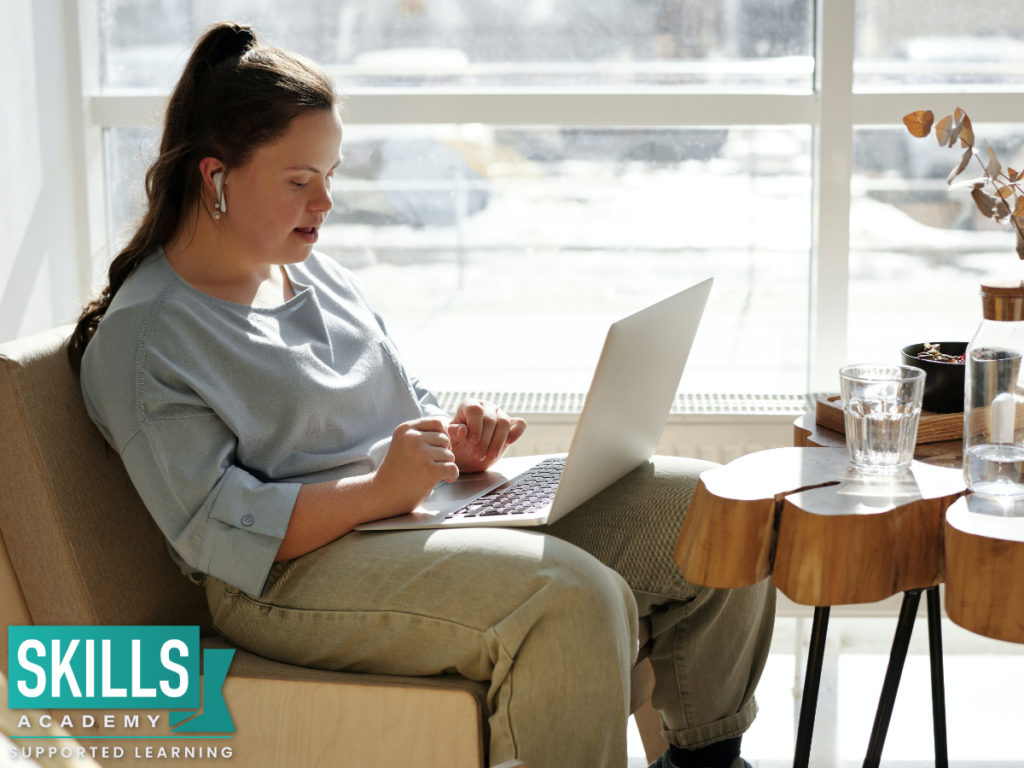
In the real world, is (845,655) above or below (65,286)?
below

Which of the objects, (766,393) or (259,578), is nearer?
(259,578)

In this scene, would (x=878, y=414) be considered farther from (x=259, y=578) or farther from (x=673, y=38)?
(x=673, y=38)

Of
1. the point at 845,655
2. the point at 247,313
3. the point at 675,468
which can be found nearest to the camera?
the point at 247,313

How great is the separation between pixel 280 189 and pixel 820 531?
768mm

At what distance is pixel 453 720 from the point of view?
1213 mm

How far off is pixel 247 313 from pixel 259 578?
331mm

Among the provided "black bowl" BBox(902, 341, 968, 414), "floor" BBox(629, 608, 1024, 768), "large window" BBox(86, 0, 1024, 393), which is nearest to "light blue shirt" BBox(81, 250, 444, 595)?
"black bowl" BBox(902, 341, 968, 414)

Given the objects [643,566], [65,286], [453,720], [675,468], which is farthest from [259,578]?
[65,286]

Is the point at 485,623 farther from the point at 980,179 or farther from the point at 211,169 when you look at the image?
the point at 980,179

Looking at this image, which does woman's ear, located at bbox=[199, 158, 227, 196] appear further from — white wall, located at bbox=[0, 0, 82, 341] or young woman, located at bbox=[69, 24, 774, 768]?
white wall, located at bbox=[0, 0, 82, 341]

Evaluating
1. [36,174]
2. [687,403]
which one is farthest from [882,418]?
[36,174]

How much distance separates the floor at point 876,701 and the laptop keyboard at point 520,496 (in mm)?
566

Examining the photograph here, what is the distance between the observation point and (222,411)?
1.31 m

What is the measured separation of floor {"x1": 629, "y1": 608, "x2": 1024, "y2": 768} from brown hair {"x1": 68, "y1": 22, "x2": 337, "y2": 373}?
1090mm
